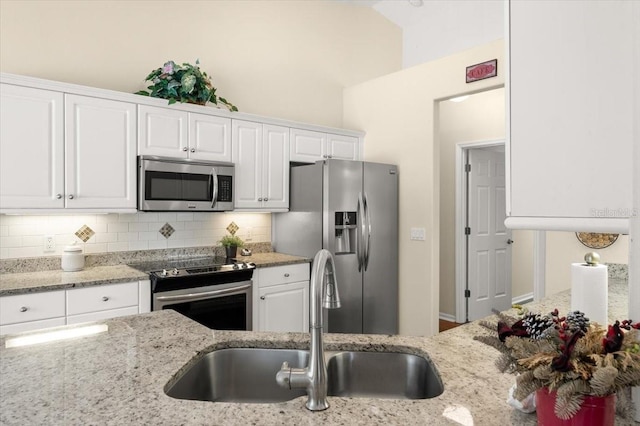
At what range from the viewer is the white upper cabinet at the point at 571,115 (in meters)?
0.88

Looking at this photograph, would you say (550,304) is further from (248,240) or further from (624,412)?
(248,240)

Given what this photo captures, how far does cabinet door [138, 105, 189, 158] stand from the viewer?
9.95 feet

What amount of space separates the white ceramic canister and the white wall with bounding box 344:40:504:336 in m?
2.76

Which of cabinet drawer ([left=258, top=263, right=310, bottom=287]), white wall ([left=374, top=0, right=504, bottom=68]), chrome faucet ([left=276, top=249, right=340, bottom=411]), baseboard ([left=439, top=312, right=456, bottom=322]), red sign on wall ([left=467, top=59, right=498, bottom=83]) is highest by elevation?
white wall ([left=374, top=0, right=504, bottom=68])

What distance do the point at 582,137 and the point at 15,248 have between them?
3339 mm

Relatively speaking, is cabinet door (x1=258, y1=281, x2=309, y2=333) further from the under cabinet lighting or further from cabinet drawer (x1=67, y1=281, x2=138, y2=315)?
the under cabinet lighting

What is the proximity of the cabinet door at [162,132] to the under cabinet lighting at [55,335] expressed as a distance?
1.76 meters

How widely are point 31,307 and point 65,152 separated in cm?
100

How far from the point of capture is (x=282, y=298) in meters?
3.51

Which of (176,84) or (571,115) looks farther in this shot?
(176,84)

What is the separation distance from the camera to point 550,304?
203 cm

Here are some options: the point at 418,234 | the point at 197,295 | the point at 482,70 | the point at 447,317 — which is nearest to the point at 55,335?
the point at 197,295

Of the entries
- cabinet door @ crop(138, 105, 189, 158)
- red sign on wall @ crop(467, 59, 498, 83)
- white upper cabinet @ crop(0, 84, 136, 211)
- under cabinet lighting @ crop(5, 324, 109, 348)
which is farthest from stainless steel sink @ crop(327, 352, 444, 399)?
red sign on wall @ crop(467, 59, 498, 83)

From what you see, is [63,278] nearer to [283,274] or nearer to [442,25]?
[283,274]
